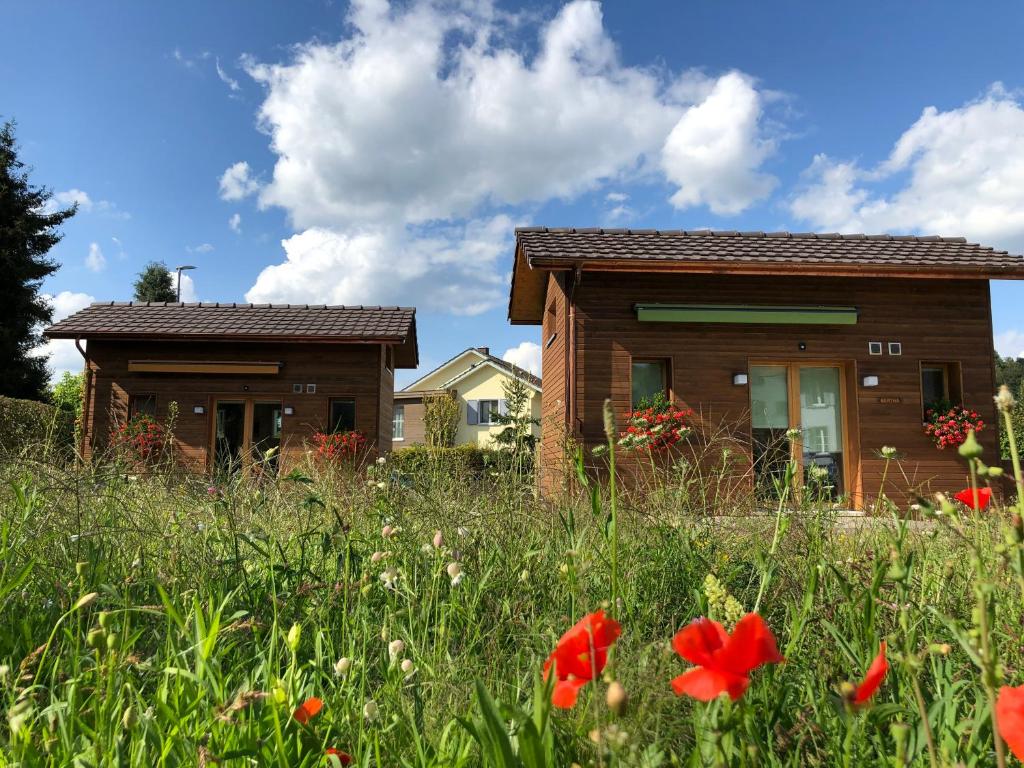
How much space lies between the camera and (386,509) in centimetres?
249

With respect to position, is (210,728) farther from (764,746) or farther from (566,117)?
(566,117)

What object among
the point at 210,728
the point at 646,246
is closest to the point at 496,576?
the point at 210,728

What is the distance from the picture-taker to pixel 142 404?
12438 mm

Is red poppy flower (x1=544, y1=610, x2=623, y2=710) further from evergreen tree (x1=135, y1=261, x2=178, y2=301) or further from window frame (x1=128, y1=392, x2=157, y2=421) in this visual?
evergreen tree (x1=135, y1=261, x2=178, y2=301)

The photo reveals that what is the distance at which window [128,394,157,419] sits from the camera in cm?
1234

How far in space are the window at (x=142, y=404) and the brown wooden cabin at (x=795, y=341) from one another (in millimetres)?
8240

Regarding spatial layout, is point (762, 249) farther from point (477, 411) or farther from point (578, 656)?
point (477, 411)

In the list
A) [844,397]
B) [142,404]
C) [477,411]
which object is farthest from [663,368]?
[477,411]

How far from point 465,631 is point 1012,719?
1341 mm

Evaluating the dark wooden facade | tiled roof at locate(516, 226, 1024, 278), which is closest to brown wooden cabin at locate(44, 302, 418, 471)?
the dark wooden facade

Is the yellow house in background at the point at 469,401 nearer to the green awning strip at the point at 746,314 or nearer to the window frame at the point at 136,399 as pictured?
the window frame at the point at 136,399

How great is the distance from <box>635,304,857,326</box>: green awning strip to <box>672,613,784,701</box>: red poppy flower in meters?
8.48

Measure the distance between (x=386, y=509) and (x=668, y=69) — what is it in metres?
7.59

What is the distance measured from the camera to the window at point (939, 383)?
9133 mm
